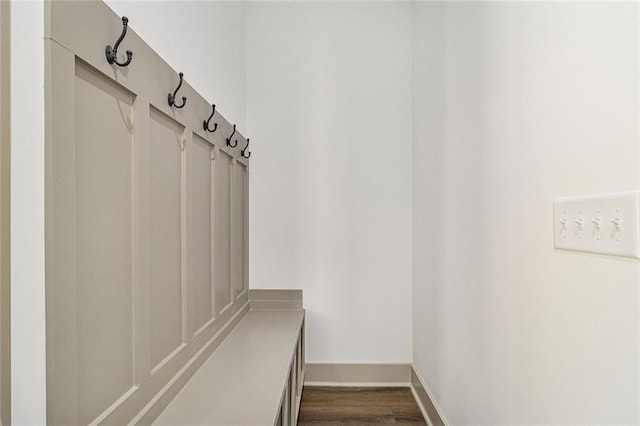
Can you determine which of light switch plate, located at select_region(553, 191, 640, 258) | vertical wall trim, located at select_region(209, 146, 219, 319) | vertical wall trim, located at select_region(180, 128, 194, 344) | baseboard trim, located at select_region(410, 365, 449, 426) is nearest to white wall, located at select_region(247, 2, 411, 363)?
baseboard trim, located at select_region(410, 365, 449, 426)

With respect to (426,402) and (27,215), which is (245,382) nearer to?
(27,215)

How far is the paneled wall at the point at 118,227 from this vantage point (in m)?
0.72

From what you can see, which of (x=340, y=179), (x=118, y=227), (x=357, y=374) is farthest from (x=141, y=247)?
(x=357, y=374)

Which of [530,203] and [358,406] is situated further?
[358,406]

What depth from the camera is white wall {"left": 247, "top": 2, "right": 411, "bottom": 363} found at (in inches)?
101

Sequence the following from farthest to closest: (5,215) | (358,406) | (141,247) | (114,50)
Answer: (358,406), (141,247), (114,50), (5,215)

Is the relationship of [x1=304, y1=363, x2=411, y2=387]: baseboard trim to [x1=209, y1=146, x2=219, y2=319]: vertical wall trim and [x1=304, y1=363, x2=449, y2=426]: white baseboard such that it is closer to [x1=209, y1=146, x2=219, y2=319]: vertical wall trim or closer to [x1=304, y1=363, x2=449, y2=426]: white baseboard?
[x1=304, y1=363, x2=449, y2=426]: white baseboard

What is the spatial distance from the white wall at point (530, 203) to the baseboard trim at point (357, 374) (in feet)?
2.13

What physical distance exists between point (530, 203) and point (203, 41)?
1313 mm

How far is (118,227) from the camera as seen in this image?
940 millimetres

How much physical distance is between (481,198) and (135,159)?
1.06m

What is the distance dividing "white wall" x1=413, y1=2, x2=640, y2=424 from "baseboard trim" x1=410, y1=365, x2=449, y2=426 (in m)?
0.08

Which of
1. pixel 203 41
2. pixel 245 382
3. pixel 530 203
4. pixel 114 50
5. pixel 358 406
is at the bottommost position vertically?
Result: pixel 358 406

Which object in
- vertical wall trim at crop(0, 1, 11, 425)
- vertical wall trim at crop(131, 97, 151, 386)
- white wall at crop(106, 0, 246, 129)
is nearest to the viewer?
vertical wall trim at crop(0, 1, 11, 425)
